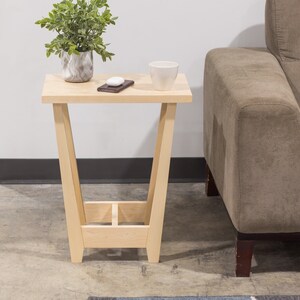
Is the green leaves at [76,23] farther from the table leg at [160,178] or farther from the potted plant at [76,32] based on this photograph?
the table leg at [160,178]

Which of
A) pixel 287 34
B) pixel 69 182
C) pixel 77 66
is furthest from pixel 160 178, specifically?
pixel 287 34

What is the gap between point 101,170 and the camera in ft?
8.89

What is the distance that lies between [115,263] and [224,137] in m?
0.54

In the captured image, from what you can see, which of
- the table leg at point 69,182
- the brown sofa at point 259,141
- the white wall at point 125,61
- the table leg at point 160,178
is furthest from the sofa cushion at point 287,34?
the table leg at point 69,182

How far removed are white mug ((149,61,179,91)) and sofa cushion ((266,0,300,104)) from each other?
0.48 meters

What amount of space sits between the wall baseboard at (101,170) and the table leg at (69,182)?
530 mm

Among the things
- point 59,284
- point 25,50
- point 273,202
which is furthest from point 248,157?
point 25,50

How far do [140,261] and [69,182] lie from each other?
0.36 meters

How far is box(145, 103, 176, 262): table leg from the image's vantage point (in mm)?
1968

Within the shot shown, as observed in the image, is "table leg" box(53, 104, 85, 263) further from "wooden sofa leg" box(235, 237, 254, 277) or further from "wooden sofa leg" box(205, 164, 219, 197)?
"wooden sofa leg" box(205, 164, 219, 197)

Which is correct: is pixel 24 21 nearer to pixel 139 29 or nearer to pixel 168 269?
pixel 139 29

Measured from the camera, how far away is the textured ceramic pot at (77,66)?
1.97 meters

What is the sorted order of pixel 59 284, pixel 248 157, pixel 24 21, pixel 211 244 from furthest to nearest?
pixel 24 21
pixel 211 244
pixel 59 284
pixel 248 157

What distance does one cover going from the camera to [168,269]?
2.09 meters
